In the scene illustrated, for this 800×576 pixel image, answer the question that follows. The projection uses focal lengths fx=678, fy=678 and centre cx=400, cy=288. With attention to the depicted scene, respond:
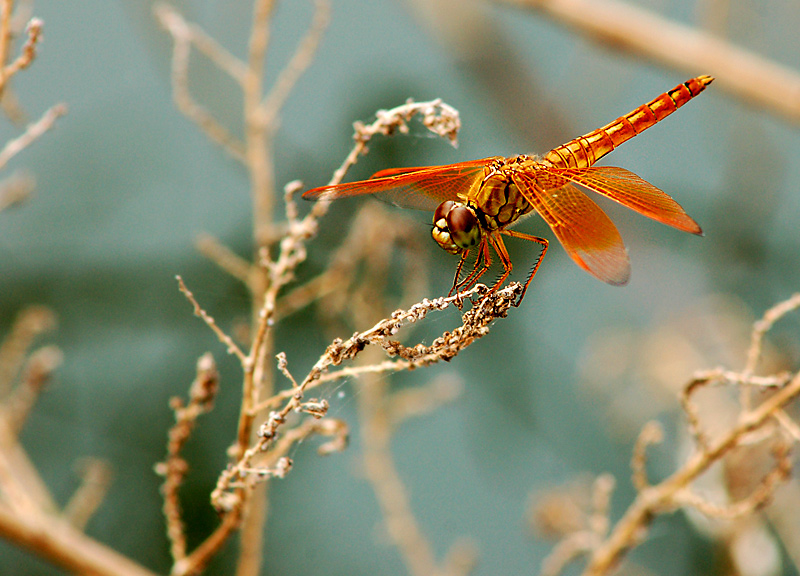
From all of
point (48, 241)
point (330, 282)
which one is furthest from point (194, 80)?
point (330, 282)

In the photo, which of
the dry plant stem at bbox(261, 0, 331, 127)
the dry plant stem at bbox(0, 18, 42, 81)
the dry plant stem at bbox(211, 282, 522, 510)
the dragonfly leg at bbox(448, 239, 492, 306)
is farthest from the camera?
the dry plant stem at bbox(261, 0, 331, 127)

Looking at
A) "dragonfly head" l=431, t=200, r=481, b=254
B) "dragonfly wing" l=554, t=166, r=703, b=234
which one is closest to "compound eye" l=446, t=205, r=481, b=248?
"dragonfly head" l=431, t=200, r=481, b=254

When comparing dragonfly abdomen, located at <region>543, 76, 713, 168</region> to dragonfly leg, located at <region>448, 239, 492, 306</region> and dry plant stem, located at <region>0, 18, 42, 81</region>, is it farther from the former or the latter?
dry plant stem, located at <region>0, 18, 42, 81</region>

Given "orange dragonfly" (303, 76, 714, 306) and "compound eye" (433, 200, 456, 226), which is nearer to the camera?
"orange dragonfly" (303, 76, 714, 306)

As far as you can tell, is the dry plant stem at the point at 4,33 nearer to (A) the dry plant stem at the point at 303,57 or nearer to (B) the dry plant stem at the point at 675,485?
(A) the dry plant stem at the point at 303,57

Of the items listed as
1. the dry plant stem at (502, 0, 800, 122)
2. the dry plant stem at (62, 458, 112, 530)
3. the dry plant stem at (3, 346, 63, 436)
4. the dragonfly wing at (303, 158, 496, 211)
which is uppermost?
the dry plant stem at (502, 0, 800, 122)

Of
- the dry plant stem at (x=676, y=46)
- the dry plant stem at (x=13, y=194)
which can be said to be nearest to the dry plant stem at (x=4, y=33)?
the dry plant stem at (x=13, y=194)

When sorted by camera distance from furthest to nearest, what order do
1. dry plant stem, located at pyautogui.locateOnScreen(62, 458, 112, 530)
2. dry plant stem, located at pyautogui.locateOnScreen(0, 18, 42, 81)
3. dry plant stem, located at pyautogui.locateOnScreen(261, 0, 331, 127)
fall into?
dry plant stem, located at pyautogui.locateOnScreen(62, 458, 112, 530) < dry plant stem, located at pyautogui.locateOnScreen(261, 0, 331, 127) < dry plant stem, located at pyautogui.locateOnScreen(0, 18, 42, 81)

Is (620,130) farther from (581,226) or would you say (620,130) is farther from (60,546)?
(60,546)
